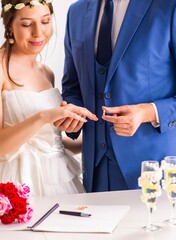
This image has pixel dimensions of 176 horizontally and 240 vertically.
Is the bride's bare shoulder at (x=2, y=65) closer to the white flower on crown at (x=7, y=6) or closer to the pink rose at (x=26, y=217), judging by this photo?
the white flower on crown at (x=7, y=6)

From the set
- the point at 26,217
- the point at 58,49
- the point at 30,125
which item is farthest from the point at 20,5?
the point at 58,49

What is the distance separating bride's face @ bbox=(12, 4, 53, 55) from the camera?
2654mm

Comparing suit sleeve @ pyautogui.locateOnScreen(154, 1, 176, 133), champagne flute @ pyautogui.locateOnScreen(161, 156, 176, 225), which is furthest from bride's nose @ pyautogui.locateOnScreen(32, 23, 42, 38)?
champagne flute @ pyautogui.locateOnScreen(161, 156, 176, 225)

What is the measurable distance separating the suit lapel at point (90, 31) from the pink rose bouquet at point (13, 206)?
0.90 metres

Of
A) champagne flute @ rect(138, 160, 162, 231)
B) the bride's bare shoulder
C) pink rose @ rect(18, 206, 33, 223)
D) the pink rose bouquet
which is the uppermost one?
the bride's bare shoulder

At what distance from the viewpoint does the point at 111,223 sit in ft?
6.17

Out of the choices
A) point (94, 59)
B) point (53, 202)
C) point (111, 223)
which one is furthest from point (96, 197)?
point (94, 59)

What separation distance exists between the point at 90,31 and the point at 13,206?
113cm

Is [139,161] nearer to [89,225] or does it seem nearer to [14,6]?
[89,225]

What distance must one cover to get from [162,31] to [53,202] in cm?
95

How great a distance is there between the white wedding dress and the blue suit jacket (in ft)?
0.54

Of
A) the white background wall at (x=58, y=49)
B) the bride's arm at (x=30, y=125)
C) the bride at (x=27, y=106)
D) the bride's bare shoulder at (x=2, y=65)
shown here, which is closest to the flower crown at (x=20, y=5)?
the bride at (x=27, y=106)

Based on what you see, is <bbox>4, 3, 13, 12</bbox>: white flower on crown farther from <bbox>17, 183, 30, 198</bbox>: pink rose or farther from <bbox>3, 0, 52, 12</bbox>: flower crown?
<bbox>17, 183, 30, 198</bbox>: pink rose

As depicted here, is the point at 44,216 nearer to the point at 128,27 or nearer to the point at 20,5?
the point at 128,27
